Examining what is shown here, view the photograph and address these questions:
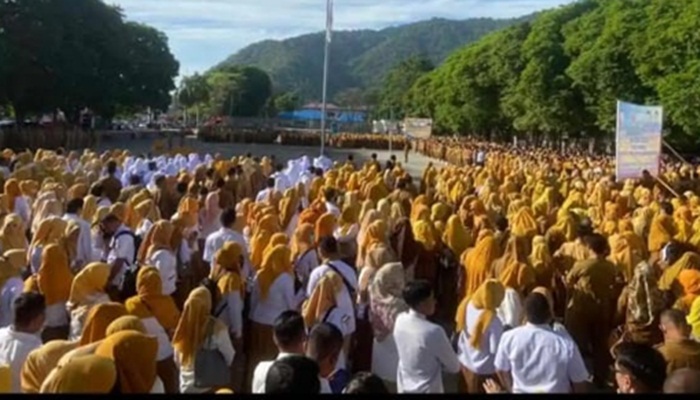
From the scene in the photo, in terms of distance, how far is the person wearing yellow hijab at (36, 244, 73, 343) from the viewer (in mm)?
7141

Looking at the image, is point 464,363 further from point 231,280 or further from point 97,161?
point 97,161

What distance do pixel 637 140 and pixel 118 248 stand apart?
9.12m

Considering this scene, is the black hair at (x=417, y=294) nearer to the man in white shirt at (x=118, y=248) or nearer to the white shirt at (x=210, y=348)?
the white shirt at (x=210, y=348)

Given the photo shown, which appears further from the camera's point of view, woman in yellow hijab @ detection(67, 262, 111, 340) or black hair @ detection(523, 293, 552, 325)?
woman in yellow hijab @ detection(67, 262, 111, 340)

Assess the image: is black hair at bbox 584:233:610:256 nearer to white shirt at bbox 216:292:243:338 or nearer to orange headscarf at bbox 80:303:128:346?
white shirt at bbox 216:292:243:338

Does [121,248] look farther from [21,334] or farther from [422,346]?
[422,346]

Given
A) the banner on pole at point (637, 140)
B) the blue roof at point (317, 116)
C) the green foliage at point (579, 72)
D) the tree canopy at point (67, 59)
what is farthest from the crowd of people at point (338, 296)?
the blue roof at point (317, 116)

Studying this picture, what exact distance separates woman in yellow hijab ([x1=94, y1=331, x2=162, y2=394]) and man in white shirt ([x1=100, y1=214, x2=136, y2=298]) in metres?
3.13

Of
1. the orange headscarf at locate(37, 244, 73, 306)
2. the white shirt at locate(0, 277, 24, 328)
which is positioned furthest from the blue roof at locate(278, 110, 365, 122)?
the white shirt at locate(0, 277, 24, 328)

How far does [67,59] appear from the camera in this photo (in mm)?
50875

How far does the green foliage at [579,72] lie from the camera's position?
119 feet

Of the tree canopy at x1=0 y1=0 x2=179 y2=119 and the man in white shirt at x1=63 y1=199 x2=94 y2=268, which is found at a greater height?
the tree canopy at x1=0 y1=0 x2=179 y2=119

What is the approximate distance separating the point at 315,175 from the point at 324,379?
14173 millimetres

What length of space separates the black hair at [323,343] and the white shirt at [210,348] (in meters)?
1.43
